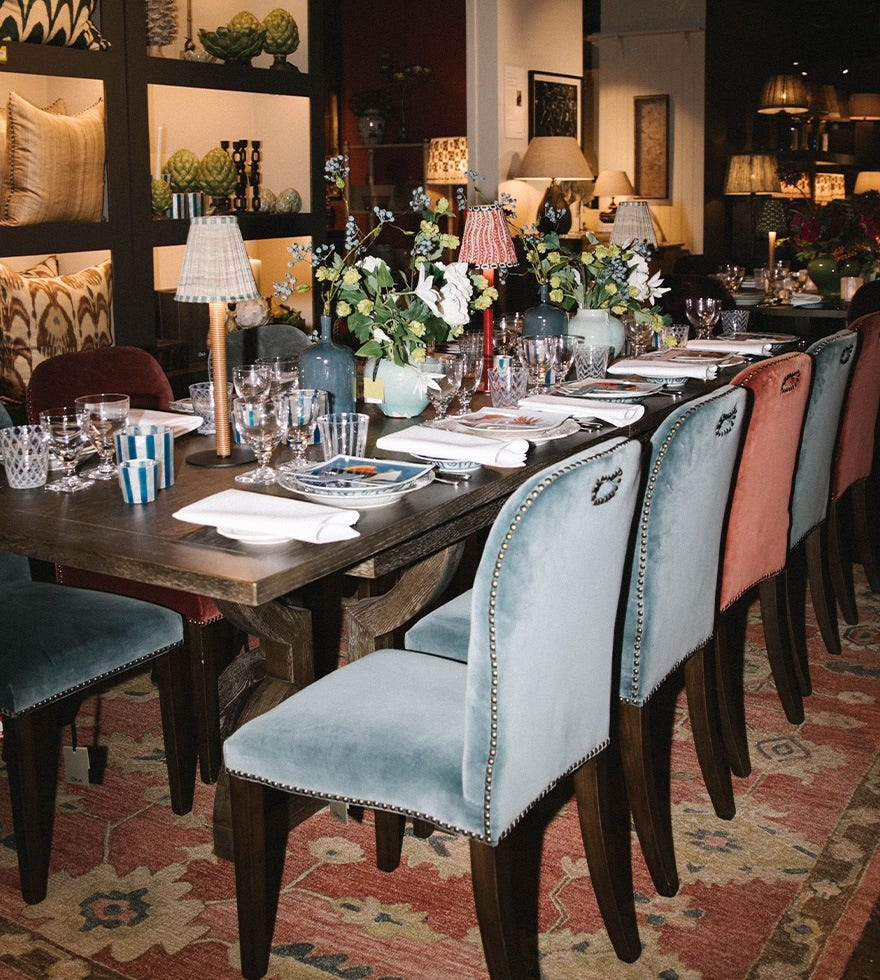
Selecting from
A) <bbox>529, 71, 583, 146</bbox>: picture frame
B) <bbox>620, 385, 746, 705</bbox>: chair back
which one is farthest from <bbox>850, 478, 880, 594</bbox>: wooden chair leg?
<bbox>529, 71, 583, 146</bbox>: picture frame

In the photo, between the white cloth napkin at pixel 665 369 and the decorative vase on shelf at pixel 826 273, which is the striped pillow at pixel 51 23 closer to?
the white cloth napkin at pixel 665 369

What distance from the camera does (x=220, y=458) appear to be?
2.39 meters

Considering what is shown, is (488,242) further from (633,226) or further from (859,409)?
(859,409)

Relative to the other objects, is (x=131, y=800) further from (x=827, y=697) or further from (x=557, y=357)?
(x=827, y=697)

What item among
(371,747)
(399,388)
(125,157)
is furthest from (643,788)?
(125,157)

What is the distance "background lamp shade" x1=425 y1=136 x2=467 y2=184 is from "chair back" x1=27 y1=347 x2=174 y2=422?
5.62 metres

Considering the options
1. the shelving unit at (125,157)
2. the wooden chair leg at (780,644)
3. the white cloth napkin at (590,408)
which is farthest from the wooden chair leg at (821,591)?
the shelving unit at (125,157)

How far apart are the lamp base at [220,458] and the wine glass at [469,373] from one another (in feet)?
1.91

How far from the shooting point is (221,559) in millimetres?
1731

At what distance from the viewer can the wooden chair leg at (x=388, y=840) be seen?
228 cm

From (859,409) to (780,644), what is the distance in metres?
0.87

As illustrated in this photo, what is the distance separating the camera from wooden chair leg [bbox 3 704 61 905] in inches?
84.9

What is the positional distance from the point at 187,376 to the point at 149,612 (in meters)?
2.00

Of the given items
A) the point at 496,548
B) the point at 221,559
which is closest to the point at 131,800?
the point at 221,559
